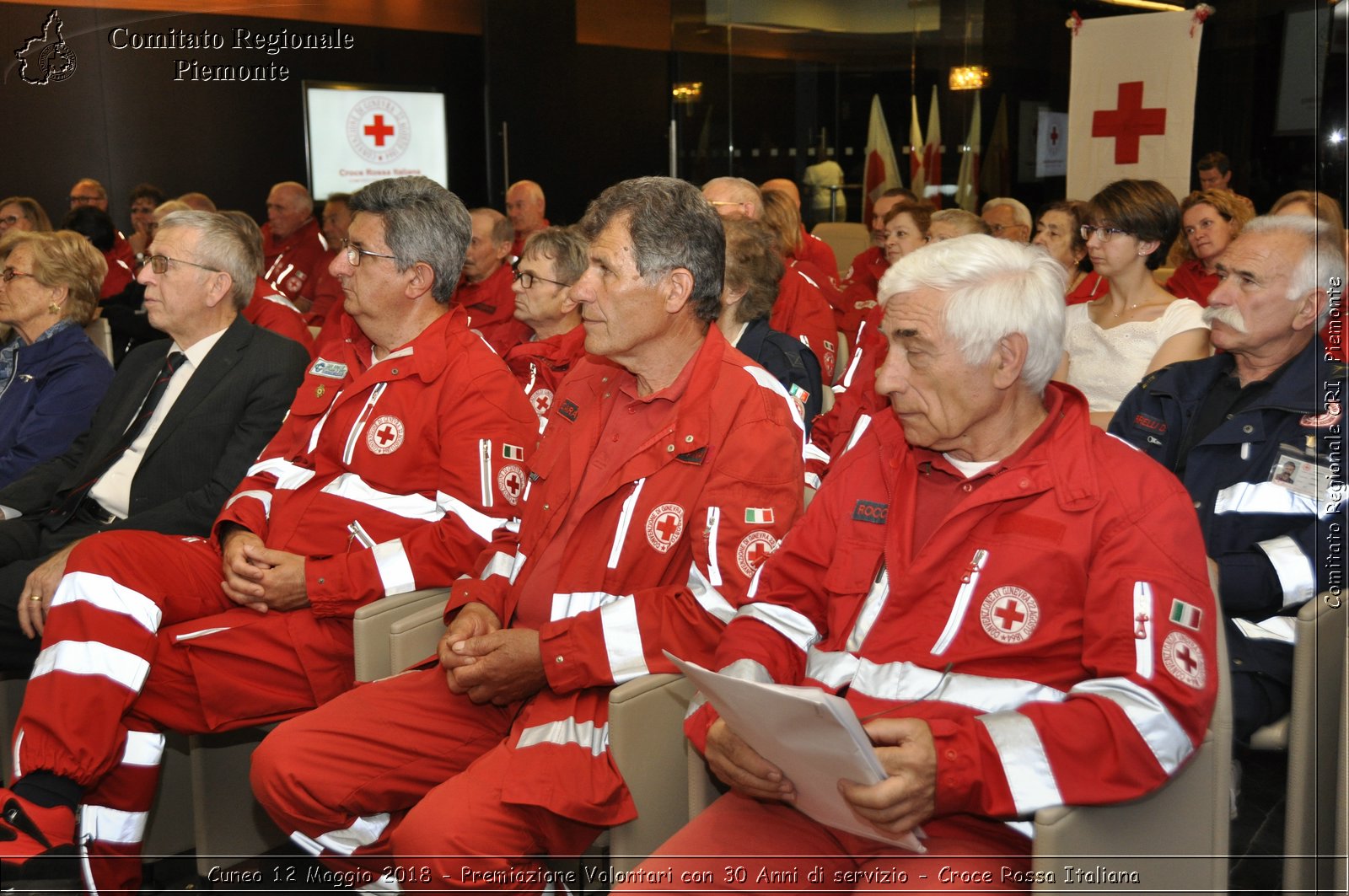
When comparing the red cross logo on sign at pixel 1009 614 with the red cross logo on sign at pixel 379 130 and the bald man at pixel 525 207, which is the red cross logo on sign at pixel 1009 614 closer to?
the bald man at pixel 525 207

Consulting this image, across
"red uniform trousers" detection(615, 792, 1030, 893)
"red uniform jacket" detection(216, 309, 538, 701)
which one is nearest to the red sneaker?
"red uniform jacket" detection(216, 309, 538, 701)

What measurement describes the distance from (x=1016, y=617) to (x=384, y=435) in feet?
4.98

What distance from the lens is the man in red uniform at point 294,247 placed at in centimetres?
787

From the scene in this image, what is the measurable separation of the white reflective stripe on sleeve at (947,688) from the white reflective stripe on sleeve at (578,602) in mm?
563

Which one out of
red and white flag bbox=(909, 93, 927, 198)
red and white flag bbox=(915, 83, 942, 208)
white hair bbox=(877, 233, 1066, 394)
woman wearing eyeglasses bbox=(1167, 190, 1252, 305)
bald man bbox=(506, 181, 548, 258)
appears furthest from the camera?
red and white flag bbox=(909, 93, 927, 198)

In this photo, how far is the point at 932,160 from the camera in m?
8.84

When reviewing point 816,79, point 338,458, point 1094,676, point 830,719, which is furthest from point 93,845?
point 816,79

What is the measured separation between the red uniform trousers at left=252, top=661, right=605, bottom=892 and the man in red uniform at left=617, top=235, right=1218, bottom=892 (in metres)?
0.37

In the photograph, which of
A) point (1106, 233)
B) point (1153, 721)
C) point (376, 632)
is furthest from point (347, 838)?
point (1106, 233)

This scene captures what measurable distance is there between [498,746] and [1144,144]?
6.14 meters

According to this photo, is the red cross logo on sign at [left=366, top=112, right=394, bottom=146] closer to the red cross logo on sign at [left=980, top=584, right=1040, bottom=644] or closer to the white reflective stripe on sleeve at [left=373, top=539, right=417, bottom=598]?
the white reflective stripe on sleeve at [left=373, top=539, right=417, bottom=598]

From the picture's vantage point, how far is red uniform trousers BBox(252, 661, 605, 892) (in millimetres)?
1907

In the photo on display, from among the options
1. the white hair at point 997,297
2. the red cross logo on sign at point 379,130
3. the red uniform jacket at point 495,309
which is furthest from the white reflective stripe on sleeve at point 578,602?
the red cross logo on sign at point 379,130

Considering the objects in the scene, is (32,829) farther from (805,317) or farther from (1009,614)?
(805,317)
